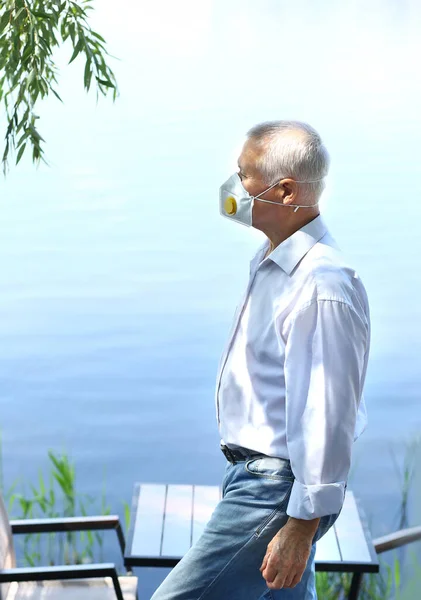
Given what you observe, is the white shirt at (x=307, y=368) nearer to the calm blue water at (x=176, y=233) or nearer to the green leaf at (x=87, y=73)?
the green leaf at (x=87, y=73)

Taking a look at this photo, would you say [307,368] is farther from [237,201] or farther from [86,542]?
[86,542]

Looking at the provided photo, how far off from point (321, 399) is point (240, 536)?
1.06 feet

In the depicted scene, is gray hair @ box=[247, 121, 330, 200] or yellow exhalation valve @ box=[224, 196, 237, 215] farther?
yellow exhalation valve @ box=[224, 196, 237, 215]

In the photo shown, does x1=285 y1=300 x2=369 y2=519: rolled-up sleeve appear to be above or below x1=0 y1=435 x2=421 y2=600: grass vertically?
above

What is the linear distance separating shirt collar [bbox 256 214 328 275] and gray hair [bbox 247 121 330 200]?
61 millimetres

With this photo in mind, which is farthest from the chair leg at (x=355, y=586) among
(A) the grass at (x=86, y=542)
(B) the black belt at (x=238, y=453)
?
(B) the black belt at (x=238, y=453)

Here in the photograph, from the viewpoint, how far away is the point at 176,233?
21.6 feet

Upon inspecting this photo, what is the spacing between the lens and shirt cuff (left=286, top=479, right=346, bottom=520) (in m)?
1.73

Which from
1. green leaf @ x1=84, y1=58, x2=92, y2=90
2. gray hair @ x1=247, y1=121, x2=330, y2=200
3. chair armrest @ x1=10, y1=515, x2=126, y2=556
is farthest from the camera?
green leaf @ x1=84, y1=58, x2=92, y2=90

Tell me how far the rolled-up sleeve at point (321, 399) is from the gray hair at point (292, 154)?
258 mm

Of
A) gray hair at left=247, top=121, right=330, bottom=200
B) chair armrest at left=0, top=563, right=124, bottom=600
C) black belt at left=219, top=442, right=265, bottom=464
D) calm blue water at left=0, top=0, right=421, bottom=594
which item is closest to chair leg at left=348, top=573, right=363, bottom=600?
chair armrest at left=0, top=563, right=124, bottom=600

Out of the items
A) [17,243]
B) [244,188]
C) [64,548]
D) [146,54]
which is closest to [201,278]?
[17,243]

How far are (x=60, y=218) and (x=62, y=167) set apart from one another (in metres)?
0.57

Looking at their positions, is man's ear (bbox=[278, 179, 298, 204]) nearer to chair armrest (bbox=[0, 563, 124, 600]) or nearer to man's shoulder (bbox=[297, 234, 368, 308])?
man's shoulder (bbox=[297, 234, 368, 308])
